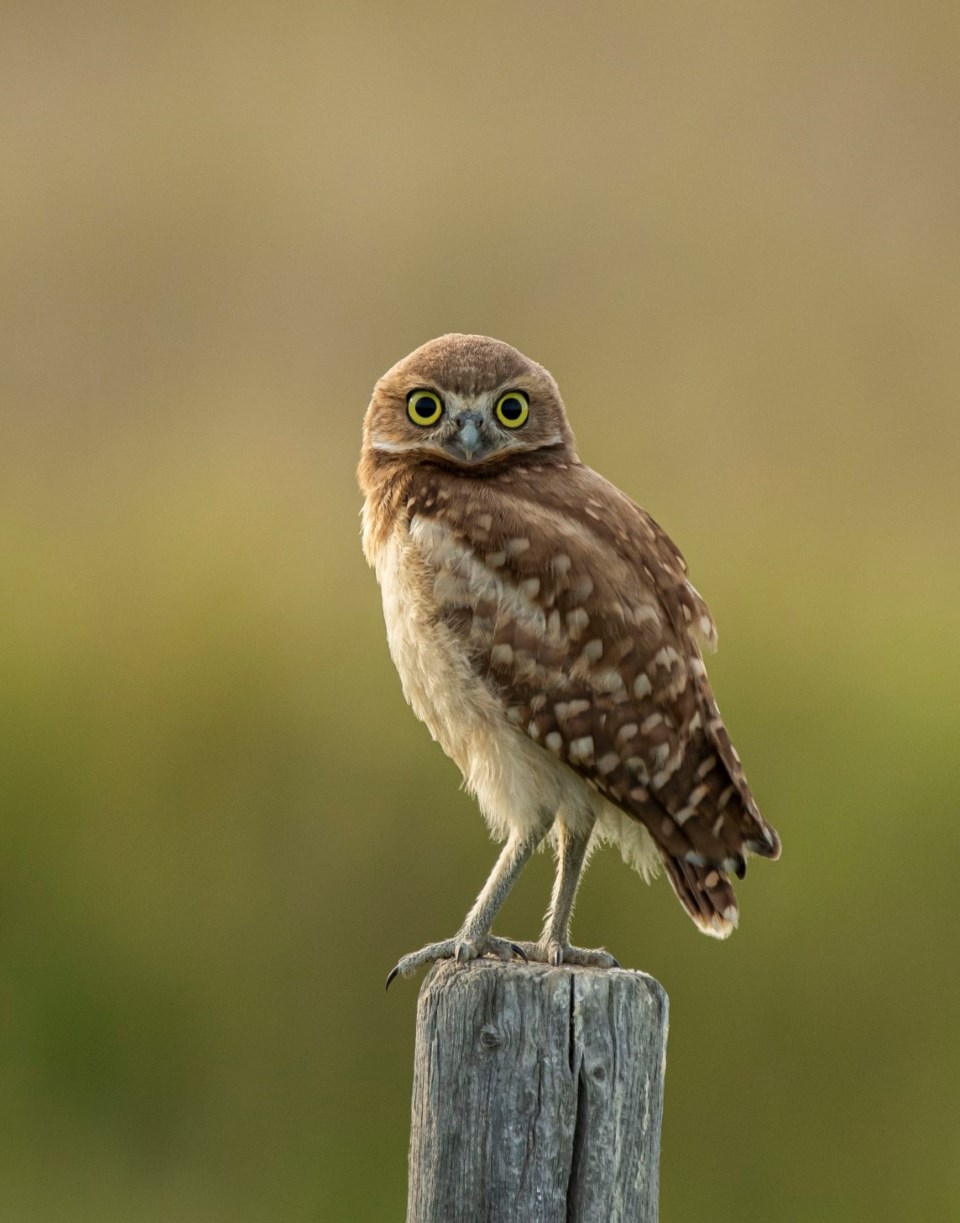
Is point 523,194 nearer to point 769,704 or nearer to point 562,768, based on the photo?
point 769,704

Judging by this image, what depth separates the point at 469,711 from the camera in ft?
13.5

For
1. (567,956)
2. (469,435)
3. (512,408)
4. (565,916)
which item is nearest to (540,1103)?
(567,956)

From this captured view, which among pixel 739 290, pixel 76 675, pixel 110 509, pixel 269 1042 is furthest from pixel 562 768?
pixel 739 290

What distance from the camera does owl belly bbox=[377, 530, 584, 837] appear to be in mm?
4078

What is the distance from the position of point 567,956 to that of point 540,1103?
2.41 feet

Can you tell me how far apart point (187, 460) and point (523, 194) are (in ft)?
21.8

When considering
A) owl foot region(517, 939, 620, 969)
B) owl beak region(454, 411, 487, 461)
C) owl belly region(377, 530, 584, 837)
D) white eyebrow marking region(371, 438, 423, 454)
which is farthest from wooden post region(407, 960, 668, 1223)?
white eyebrow marking region(371, 438, 423, 454)

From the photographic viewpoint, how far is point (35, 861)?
7625mm

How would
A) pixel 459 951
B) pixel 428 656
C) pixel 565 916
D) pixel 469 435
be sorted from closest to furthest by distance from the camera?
pixel 459 951 → pixel 565 916 → pixel 428 656 → pixel 469 435

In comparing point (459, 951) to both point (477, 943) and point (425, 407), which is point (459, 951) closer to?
point (477, 943)

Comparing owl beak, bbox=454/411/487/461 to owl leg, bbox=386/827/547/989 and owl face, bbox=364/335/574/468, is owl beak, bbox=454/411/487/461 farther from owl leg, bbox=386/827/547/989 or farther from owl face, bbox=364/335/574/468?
owl leg, bbox=386/827/547/989

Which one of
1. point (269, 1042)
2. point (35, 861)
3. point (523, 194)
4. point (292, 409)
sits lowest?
point (269, 1042)

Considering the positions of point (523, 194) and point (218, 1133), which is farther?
point (523, 194)

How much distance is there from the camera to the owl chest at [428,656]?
4070 mm
